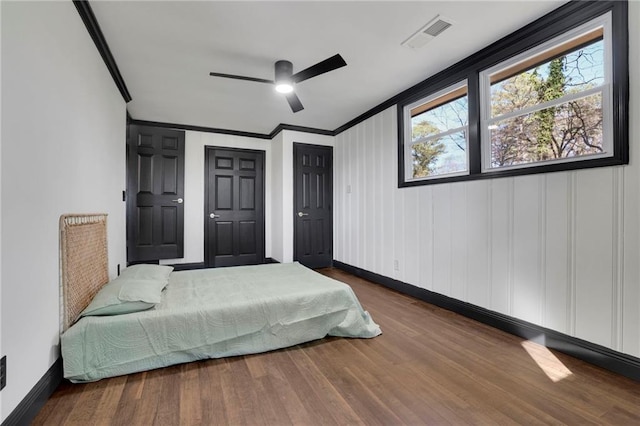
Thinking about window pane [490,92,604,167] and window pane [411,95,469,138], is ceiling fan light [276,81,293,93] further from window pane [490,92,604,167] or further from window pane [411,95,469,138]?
window pane [490,92,604,167]

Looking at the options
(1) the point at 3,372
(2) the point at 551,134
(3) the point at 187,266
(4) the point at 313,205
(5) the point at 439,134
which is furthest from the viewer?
(4) the point at 313,205

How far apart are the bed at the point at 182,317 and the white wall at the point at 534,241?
119 centimetres

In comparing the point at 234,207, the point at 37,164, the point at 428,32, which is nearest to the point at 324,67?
the point at 428,32

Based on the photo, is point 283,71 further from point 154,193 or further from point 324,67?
point 154,193

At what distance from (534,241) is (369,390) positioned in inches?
68.7

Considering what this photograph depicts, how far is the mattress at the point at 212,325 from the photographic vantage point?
1740mm

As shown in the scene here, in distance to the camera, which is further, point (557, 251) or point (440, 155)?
point (440, 155)

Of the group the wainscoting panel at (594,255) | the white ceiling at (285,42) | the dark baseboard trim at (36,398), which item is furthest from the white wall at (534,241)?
the dark baseboard trim at (36,398)

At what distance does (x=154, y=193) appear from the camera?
15.0 ft

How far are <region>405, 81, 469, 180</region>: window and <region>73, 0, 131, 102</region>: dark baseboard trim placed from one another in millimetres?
3099

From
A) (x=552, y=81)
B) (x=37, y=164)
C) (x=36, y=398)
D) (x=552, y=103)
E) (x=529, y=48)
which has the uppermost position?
(x=529, y=48)

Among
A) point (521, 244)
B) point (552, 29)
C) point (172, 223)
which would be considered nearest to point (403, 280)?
point (521, 244)

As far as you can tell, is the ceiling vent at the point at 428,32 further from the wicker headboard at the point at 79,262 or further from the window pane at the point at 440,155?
the wicker headboard at the point at 79,262

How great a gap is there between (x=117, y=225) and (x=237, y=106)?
2.10m
